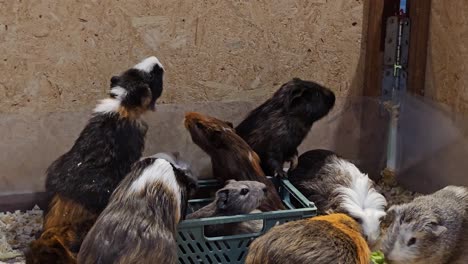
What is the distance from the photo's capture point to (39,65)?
10.9ft

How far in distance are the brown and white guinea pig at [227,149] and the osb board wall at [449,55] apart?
1.08 metres

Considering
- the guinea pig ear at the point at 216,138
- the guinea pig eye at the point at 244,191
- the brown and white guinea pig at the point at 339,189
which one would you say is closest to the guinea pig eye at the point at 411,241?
the brown and white guinea pig at the point at 339,189

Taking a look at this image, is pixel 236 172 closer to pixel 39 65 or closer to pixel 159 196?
pixel 159 196

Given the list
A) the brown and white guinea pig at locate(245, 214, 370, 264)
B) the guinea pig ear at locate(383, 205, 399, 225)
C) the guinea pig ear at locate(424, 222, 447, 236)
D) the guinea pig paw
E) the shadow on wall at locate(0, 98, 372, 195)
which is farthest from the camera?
the shadow on wall at locate(0, 98, 372, 195)

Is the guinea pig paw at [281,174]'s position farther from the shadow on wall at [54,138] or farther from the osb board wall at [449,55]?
the osb board wall at [449,55]

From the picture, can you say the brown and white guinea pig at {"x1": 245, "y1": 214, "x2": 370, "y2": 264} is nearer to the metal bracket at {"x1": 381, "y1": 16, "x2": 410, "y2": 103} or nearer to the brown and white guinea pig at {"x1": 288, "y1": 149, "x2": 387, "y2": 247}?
the brown and white guinea pig at {"x1": 288, "y1": 149, "x2": 387, "y2": 247}

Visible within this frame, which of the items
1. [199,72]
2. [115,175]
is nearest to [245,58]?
[199,72]

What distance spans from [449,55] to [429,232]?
43.5 inches

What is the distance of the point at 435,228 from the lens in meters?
2.79

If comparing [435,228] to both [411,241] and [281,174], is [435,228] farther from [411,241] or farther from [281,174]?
[281,174]

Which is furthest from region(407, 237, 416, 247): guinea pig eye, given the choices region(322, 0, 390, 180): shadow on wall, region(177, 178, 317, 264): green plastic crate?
region(322, 0, 390, 180): shadow on wall

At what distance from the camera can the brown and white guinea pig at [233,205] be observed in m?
2.77

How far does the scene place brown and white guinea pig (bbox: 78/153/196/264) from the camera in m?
2.35

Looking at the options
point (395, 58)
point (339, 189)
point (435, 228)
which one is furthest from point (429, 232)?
point (395, 58)
